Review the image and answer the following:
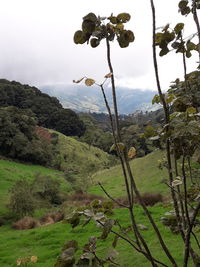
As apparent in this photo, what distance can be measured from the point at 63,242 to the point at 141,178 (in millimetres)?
21337

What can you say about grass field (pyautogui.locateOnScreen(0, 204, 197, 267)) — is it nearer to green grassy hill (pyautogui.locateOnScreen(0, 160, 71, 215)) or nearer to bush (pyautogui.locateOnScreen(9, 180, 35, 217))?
bush (pyautogui.locateOnScreen(9, 180, 35, 217))

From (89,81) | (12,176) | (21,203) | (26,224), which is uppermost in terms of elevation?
(89,81)

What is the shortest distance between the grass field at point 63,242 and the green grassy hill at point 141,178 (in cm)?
1130

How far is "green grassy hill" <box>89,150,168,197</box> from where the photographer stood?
104ft

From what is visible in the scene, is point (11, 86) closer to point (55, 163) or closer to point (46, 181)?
point (55, 163)

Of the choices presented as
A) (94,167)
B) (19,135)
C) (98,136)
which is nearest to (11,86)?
(98,136)

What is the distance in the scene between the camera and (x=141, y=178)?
36094 mm

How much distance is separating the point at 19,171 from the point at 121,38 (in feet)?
140

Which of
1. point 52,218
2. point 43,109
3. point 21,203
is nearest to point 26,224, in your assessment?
point 52,218

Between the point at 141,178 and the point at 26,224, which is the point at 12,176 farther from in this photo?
the point at 26,224

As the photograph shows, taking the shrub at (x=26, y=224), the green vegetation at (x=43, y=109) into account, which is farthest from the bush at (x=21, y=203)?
the green vegetation at (x=43, y=109)

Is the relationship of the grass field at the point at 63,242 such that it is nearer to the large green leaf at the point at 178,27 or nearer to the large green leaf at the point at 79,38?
the large green leaf at the point at 178,27

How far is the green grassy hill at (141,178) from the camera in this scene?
31.7 m

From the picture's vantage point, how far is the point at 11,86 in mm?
77625
